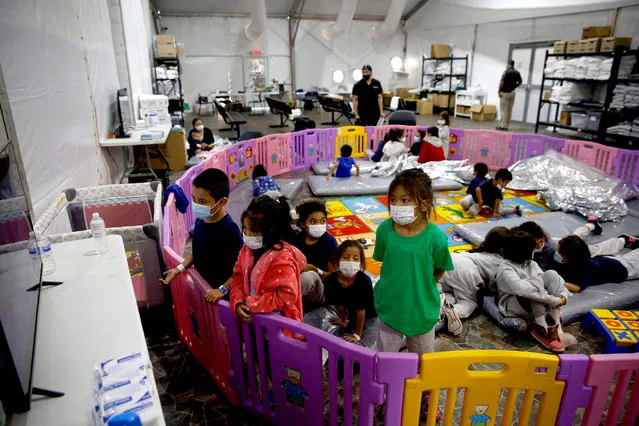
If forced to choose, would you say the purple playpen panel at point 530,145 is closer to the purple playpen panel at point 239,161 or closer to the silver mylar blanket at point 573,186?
the silver mylar blanket at point 573,186

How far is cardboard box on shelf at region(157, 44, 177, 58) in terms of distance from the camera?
39.0ft

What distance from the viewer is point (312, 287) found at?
291 cm

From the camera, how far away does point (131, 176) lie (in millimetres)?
6395

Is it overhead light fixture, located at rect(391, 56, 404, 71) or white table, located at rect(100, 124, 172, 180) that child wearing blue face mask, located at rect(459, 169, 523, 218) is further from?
overhead light fixture, located at rect(391, 56, 404, 71)

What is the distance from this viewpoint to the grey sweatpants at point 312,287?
287 cm

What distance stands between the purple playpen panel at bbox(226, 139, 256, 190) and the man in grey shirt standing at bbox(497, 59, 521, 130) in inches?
306

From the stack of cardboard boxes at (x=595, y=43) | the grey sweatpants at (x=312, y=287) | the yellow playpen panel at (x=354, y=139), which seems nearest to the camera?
the grey sweatpants at (x=312, y=287)

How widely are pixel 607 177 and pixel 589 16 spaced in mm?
7289

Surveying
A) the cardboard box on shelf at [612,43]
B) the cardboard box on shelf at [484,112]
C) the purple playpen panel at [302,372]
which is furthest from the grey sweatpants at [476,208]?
the cardboard box on shelf at [484,112]

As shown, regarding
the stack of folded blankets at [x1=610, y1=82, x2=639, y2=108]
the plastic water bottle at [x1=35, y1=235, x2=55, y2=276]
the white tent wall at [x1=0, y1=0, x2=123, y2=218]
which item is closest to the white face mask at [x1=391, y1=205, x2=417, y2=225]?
the plastic water bottle at [x1=35, y1=235, x2=55, y2=276]

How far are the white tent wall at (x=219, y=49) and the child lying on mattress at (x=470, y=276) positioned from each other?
598 inches

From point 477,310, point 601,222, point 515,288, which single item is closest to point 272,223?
point 515,288

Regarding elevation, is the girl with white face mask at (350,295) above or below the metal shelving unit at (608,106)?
below

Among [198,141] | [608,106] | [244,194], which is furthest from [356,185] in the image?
[608,106]
